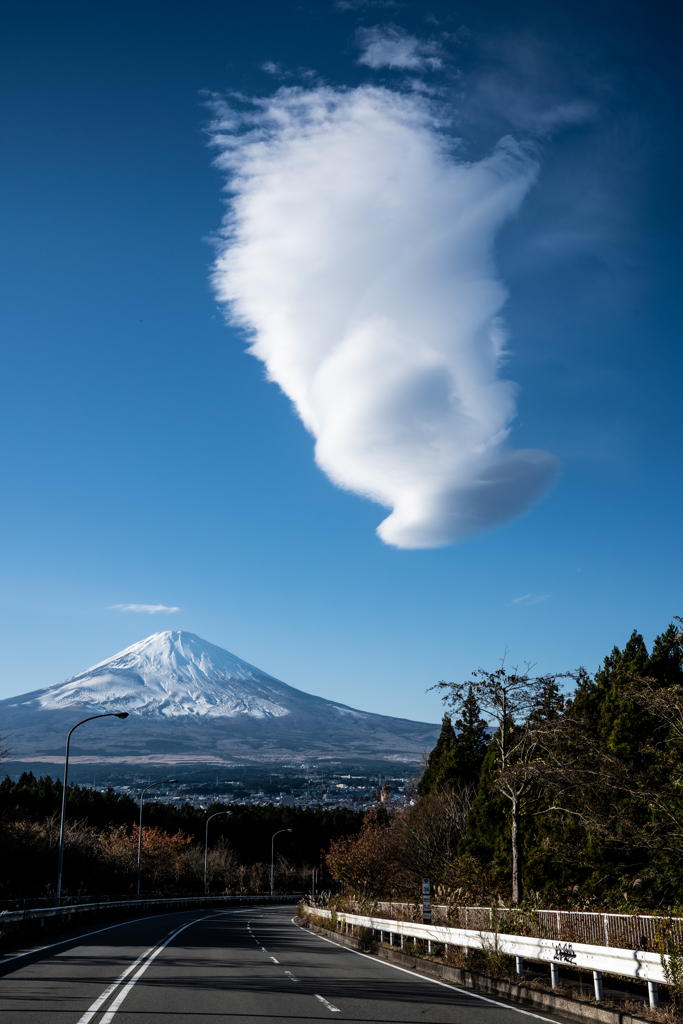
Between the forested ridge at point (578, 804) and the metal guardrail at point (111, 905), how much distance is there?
35.9 ft

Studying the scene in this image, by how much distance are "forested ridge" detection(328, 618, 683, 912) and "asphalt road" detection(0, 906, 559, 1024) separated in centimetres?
607

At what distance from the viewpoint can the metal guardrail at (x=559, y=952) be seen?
9.25 meters

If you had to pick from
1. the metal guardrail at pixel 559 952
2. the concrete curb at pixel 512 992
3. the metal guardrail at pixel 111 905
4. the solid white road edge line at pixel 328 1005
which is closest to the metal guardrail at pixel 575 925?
the metal guardrail at pixel 559 952

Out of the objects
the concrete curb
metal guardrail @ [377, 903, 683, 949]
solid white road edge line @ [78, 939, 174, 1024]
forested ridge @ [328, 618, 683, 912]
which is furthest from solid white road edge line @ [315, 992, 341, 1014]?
forested ridge @ [328, 618, 683, 912]

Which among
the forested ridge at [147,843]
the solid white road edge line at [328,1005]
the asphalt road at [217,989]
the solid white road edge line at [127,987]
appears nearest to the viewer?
the solid white road edge line at [127,987]

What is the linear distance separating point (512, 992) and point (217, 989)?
4558 mm

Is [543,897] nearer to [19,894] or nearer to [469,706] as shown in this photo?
[469,706]

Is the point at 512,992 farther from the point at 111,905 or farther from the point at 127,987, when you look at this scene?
the point at 111,905

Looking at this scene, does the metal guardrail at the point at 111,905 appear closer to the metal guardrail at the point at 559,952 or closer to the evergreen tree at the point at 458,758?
the metal guardrail at the point at 559,952

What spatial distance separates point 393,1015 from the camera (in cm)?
1000

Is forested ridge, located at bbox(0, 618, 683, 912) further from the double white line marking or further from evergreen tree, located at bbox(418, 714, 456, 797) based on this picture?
the double white line marking

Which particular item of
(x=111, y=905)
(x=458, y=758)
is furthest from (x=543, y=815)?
(x=111, y=905)

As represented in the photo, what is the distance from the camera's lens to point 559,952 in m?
11.4

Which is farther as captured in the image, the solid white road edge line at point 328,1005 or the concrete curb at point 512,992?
the solid white road edge line at point 328,1005
